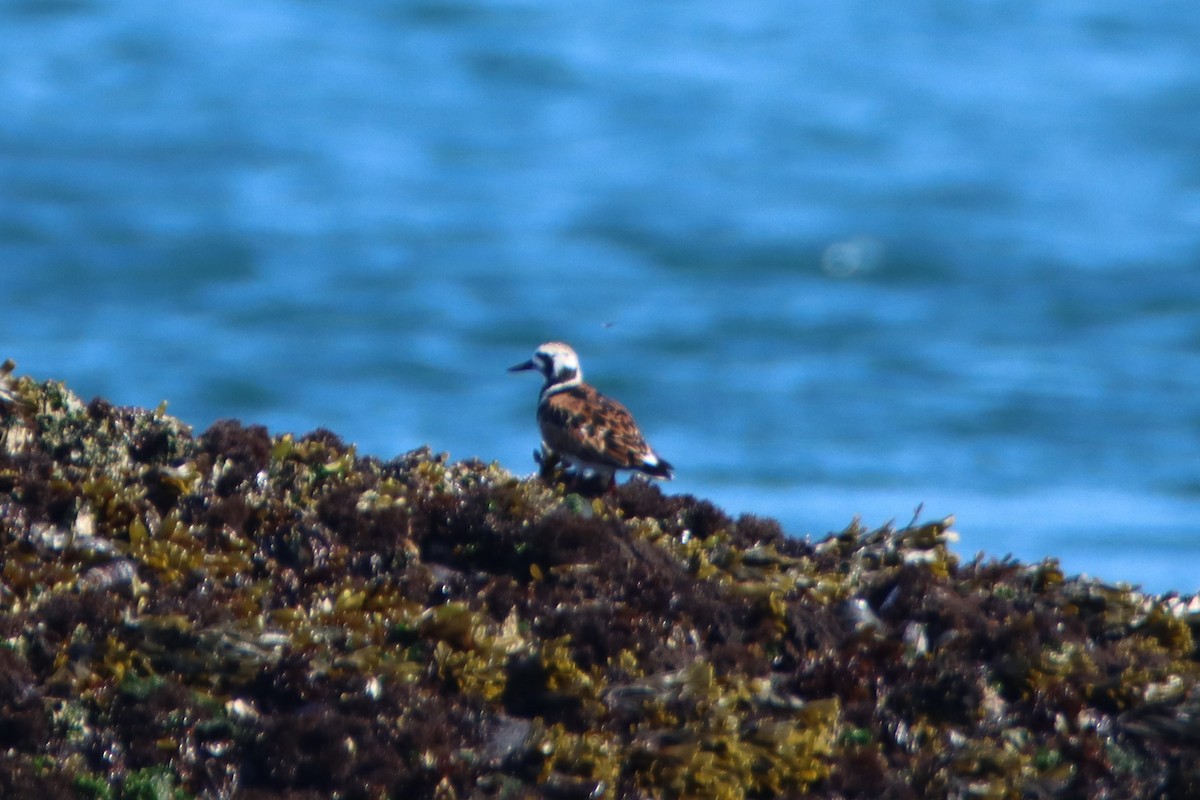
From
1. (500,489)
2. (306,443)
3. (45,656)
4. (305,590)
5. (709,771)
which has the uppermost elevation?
(306,443)

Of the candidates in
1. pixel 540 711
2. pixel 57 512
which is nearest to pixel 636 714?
pixel 540 711

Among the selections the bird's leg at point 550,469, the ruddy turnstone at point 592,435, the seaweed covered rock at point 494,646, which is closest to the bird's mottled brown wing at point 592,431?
the ruddy turnstone at point 592,435

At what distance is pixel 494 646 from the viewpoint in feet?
22.1

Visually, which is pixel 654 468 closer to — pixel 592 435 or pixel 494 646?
pixel 592 435

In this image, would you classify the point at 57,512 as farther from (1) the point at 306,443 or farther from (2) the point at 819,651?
(2) the point at 819,651

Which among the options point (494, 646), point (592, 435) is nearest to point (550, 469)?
point (592, 435)

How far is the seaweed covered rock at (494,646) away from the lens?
6.16 m

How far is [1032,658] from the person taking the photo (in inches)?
283

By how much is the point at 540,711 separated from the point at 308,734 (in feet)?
2.99

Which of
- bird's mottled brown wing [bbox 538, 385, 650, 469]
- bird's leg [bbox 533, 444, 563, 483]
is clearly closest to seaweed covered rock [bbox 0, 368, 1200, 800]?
bird's leg [bbox 533, 444, 563, 483]

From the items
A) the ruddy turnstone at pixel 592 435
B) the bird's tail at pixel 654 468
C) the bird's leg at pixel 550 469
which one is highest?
the ruddy turnstone at pixel 592 435

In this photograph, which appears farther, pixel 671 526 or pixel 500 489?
pixel 671 526

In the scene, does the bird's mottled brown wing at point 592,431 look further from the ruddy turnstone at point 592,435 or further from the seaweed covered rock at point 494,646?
the seaweed covered rock at point 494,646

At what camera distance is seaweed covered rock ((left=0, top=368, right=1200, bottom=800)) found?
6.16 meters
